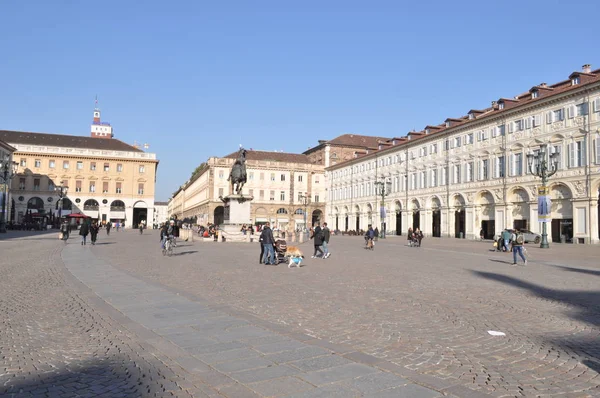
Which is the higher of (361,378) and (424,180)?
(424,180)

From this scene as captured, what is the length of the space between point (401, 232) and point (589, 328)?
61.3m

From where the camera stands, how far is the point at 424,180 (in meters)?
62.2

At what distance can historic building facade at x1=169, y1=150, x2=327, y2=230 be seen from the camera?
9075cm

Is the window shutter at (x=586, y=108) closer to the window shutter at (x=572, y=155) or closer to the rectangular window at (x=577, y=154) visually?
the rectangular window at (x=577, y=154)

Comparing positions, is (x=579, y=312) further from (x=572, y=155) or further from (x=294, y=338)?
(x=572, y=155)

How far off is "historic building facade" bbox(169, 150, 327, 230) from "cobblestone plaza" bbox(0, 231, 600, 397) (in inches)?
3114

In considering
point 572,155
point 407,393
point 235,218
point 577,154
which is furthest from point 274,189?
point 407,393

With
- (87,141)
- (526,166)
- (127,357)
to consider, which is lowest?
(127,357)

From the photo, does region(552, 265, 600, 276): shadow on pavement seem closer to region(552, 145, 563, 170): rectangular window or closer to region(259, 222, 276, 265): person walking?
region(259, 222, 276, 265): person walking

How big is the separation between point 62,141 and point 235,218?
71.9m

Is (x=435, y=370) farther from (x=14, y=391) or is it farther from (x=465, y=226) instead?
(x=465, y=226)

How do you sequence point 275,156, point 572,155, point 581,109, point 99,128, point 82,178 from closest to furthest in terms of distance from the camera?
point 581,109
point 572,155
point 82,178
point 275,156
point 99,128

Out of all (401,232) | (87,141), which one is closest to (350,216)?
(401,232)

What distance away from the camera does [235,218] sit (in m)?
35.5
